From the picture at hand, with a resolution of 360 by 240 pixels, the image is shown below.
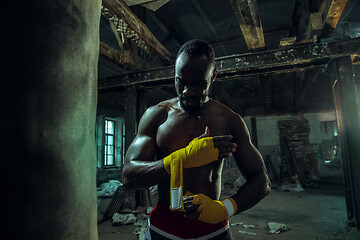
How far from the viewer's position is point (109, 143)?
8539 millimetres

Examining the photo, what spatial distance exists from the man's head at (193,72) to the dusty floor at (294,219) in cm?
313

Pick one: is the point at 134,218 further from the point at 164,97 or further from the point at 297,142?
the point at 297,142

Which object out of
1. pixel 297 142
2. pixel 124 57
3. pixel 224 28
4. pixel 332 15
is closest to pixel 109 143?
pixel 124 57

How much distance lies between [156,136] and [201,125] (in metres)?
0.35

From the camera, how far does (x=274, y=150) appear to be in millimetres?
11008

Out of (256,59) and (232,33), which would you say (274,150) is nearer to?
(232,33)

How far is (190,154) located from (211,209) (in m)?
0.37

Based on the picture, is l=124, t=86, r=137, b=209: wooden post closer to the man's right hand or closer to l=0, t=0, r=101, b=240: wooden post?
the man's right hand

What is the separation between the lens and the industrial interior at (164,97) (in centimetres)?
47

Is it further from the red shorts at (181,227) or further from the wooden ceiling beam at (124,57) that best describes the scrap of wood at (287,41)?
the red shorts at (181,227)

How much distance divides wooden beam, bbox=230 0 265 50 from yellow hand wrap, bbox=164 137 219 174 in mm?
2165

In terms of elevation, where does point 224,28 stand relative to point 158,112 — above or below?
above

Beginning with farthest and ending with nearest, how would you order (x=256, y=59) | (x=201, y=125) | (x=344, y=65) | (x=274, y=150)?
(x=274, y=150), (x=256, y=59), (x=344, y=65), (x=201, y=125)

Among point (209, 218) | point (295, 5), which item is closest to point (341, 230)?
point (209, 218)
